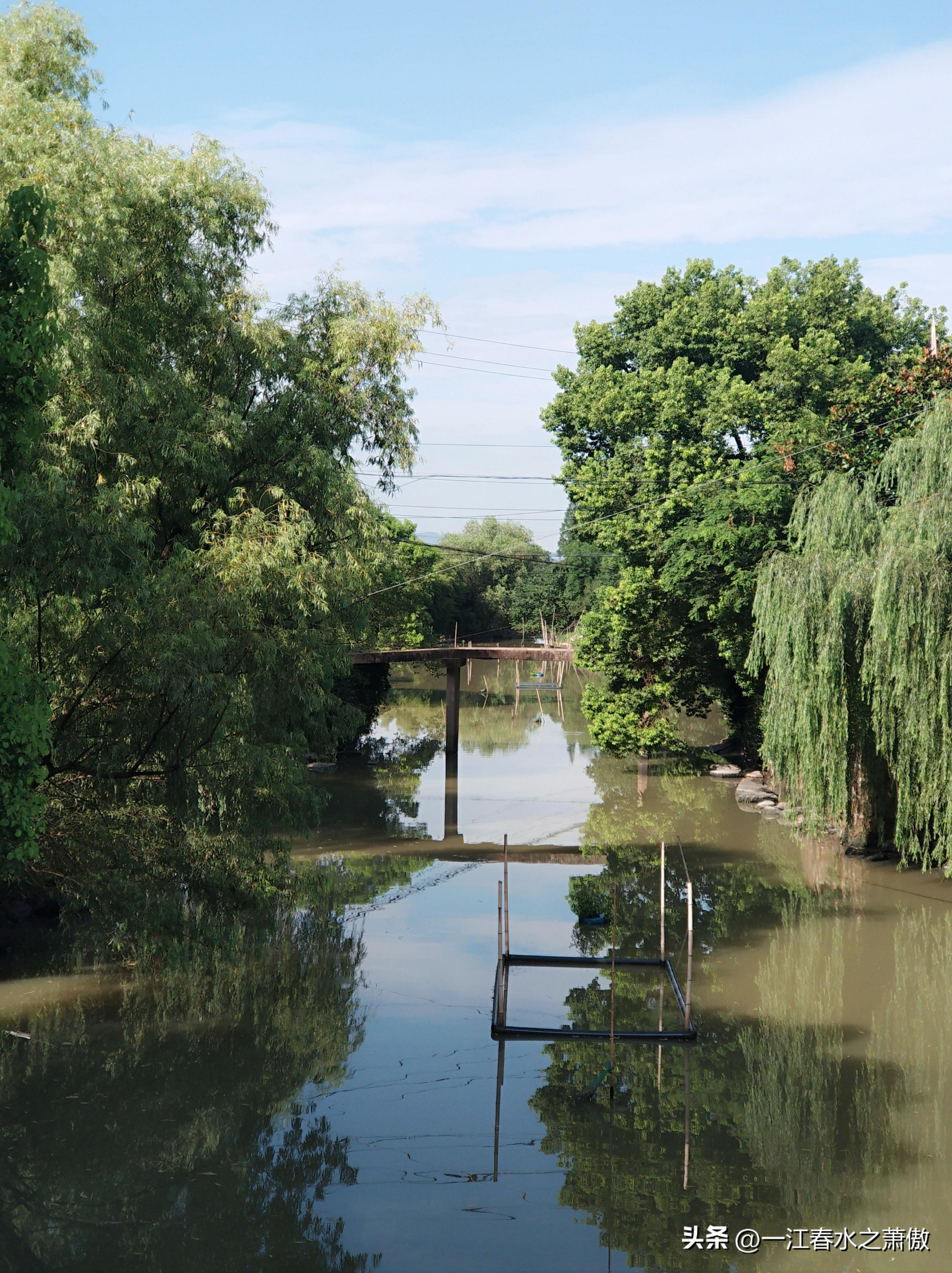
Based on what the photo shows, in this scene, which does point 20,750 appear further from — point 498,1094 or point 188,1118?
point 498,1094

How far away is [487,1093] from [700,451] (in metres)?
18.7

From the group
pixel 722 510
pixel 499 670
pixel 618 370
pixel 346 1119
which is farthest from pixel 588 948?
pixel 499 670

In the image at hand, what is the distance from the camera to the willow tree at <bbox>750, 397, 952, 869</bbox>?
16.0 meters

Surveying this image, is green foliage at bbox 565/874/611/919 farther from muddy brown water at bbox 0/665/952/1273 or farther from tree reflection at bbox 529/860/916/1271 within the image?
tree reflection at bbox 529/860/916/1271

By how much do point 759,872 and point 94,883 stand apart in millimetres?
12161

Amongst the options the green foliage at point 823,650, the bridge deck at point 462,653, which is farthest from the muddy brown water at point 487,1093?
the bridge deck at point 462,653

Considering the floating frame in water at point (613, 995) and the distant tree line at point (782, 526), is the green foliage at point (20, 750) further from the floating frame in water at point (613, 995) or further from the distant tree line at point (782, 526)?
the distant tree line at point (782, 526)

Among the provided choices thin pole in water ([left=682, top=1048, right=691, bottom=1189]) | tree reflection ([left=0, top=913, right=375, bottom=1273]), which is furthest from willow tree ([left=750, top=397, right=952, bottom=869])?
tree reflection ([left=0, top=913, right=375, bottom=1273])

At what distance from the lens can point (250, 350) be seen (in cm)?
1581

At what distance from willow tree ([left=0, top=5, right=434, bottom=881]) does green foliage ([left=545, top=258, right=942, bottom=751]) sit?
30.9 ft

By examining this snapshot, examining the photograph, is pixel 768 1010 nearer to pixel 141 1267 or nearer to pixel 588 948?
pixel 588 948

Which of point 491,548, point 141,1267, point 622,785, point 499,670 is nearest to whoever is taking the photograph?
point 141,1267

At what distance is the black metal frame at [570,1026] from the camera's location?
36.4 feet

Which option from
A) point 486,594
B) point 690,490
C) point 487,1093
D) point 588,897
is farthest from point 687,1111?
point 486,594
